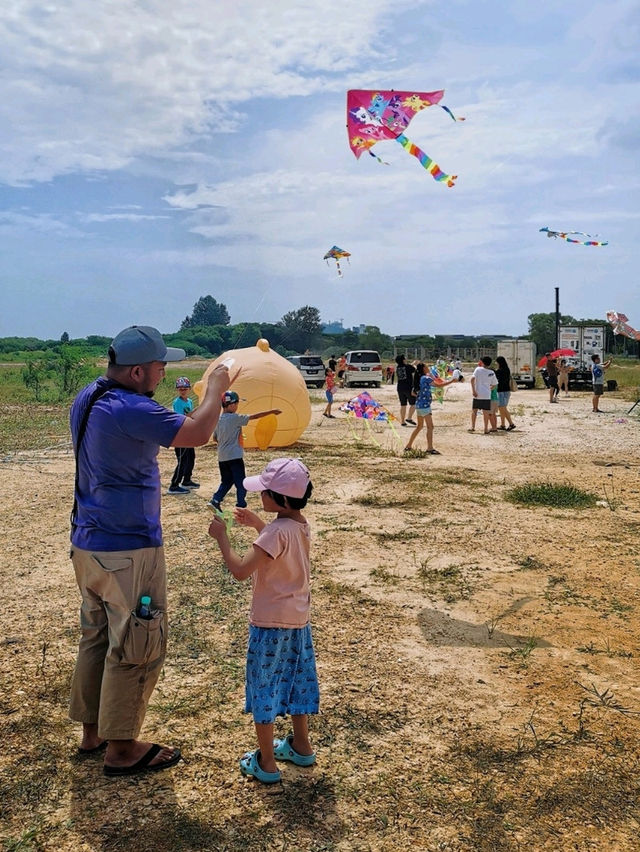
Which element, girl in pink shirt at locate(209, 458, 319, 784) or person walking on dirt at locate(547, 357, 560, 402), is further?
person walking on dirt at locate(547, 357, 560, 402)

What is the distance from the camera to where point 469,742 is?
370 centimetres

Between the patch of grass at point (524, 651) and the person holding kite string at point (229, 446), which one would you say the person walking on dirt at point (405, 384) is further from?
the patch of grass at point (524, 651)

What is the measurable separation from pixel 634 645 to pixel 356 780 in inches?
96.0

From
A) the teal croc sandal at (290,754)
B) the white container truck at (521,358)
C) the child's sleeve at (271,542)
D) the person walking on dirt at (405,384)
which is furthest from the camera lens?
the white container truck at (521,358)

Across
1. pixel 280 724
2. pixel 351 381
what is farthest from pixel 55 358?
pixel 280 724

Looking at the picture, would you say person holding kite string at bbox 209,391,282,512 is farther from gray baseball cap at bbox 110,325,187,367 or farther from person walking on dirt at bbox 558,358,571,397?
person walking on dirt at bbox 558,358,571,397

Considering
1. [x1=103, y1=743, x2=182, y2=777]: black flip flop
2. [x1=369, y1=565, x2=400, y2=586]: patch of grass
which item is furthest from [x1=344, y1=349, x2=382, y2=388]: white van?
[x1=103, y1=743, x2=182, y2=777]: black flip flop

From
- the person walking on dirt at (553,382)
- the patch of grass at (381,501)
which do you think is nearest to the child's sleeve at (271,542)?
the patch of grass at (381,501)

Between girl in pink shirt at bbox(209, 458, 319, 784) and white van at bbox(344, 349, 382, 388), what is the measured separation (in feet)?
95.1

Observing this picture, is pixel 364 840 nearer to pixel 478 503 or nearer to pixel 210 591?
pixel 210 591

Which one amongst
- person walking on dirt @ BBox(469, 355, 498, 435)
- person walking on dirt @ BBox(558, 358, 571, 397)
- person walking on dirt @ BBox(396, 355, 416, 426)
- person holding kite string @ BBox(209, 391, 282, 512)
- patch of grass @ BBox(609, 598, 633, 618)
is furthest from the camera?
person walking on dirt @ BBox(558, 358, 571, 397)

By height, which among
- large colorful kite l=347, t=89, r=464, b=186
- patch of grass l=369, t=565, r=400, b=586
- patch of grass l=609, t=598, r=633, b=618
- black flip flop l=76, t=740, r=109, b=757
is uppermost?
large colorful kite l=347, t=89, r=464, b=186

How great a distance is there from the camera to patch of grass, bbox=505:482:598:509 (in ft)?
29.3

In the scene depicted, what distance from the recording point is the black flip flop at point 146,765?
10.9 feet
